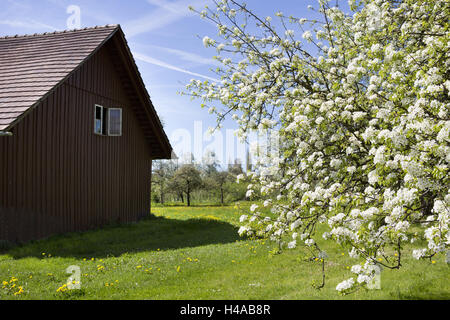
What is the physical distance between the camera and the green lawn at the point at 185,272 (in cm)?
638

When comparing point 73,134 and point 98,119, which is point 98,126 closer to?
point 98,119

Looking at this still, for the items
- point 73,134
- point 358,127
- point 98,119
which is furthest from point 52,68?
point 358,127

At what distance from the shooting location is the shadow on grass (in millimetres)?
10227

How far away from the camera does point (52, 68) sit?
41.4ft

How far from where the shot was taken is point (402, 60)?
552cm

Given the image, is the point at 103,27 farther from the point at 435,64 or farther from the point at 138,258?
the point at 435,64

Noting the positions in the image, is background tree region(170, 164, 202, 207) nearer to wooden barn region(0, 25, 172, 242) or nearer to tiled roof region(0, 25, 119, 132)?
wooden barn region(0, 25, 172, 242)

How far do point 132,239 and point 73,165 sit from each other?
11.0 feet

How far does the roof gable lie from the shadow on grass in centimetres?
340

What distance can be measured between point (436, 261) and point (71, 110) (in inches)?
454

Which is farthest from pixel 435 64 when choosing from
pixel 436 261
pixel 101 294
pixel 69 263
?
pixel 69 263

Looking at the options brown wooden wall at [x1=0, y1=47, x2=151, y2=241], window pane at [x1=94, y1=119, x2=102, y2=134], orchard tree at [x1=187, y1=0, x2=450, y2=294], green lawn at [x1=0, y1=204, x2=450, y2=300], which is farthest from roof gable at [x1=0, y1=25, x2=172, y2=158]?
orchard tree at [x1=187, y1=0, x2=450, y2=294]

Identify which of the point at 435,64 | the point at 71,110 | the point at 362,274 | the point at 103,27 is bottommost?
the point at 362,274

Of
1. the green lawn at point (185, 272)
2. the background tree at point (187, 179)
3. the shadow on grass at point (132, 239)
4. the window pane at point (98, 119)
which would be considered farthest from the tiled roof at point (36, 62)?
the background tree at point (187, 179)
